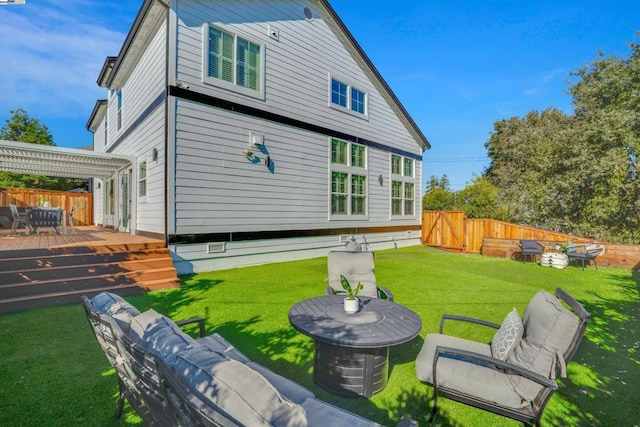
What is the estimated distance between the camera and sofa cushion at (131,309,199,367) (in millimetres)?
1494

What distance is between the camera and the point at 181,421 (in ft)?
3.88

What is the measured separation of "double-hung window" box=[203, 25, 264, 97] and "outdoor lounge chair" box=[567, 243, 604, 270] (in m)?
10.3

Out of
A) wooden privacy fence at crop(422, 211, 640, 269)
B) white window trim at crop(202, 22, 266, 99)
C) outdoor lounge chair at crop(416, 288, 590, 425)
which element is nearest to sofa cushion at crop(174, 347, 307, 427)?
outdoor lounge chair at crop(416, 288, 590, 425)

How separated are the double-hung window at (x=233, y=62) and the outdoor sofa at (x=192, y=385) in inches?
291

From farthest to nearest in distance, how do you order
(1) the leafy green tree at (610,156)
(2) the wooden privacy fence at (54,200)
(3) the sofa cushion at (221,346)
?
(2) the wooden privacy fence at (54,200), (1) the leafy green tree at (610,156), (3) the sofa cushion at (221,346)

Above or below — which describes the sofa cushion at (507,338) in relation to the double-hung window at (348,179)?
below

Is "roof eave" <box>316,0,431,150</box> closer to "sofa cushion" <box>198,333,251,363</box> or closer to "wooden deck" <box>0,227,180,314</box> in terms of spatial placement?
"wooden deck" <box>0,227,180,314</box>

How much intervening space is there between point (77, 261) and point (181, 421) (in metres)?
6.19

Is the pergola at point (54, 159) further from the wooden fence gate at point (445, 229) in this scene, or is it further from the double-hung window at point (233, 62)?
the wooden fence gate at point (445, 229)

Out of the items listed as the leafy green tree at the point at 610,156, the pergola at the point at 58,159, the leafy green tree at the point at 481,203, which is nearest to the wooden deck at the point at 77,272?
the pergola at the point at 58,159

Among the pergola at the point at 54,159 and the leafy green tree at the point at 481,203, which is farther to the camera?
the leafy green tree at the point at 481,203

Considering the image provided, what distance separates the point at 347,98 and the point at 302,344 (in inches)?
390

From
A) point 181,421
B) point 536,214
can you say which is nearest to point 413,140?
point 536,214

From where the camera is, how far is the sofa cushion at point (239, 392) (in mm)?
→ 1052
